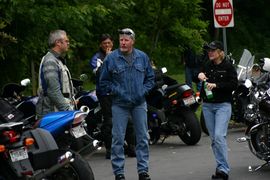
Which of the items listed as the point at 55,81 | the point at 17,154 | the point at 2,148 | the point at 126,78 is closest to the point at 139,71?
the point at 126,78

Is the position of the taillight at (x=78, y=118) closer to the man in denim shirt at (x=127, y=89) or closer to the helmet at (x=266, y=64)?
the man in denim shirt at (x=127, y=89)

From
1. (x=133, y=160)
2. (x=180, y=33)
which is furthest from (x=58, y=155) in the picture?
(x=180, y=33)

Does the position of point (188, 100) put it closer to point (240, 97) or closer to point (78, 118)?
point (240, 97)

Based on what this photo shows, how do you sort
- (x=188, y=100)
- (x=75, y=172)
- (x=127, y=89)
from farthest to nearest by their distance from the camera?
(x=188, y=100) < (x=127, y=89) < (x=75, y=172)

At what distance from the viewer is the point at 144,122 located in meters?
9.05

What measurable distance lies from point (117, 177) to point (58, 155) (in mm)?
1778

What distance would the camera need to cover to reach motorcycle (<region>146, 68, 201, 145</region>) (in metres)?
12.3

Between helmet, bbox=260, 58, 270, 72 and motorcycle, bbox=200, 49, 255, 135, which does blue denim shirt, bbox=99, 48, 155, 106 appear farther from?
motorcycle, bbox=200, 49, 255, 135

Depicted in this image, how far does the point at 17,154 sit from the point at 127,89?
209 centimetres

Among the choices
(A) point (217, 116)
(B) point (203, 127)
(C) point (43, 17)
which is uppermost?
(C) point (43, 17)

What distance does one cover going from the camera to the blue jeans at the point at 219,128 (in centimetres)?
921

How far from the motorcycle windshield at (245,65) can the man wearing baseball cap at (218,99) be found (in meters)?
2.71

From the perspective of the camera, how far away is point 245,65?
41.2ft

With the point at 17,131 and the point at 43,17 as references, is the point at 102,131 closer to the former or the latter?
the point at 43,17
